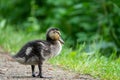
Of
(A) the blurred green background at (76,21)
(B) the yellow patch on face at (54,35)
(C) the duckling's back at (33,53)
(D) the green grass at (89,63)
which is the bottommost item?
(A) the blurred green background at (76,21)

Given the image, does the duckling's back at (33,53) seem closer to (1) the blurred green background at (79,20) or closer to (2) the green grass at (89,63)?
(2) the green grass at (89,63)

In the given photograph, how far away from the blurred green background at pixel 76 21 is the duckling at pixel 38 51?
2.58 meters

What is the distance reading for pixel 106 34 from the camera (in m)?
12.2

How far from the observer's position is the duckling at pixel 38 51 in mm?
7324

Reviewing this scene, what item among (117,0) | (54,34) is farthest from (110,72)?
(117,0)

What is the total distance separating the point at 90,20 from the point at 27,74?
6567 millimetres

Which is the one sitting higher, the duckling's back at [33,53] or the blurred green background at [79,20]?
the duckling's back at [33,53]

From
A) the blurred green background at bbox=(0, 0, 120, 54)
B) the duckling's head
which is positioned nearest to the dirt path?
the duckling's head

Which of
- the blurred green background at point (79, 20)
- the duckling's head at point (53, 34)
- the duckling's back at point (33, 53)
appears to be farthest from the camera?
the blurred green background at point (79, 20)

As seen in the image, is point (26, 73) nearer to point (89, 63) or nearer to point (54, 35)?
point (54, 35)

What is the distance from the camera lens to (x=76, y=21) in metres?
13.9

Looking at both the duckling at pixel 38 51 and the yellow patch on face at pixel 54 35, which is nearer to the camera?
the duckling at pixel 38 51

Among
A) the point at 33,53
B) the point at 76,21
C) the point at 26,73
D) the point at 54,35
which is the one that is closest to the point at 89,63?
the point at 54,35

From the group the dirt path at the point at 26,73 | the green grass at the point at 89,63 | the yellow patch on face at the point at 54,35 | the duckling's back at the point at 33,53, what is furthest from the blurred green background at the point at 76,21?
the duckling's back at the point at 33,53
